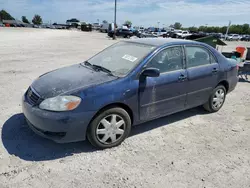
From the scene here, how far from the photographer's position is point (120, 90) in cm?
300

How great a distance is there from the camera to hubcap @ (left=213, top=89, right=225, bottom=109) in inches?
178

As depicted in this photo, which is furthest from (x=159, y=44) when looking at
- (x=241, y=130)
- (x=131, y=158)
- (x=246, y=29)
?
(x=246, y=29)

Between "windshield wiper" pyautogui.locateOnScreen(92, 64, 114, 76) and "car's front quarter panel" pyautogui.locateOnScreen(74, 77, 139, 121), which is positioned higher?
"windshield wiper" pyautogui.locateOnScreen(92, 64, 114, 76)

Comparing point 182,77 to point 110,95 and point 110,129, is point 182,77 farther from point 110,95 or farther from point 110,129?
point 110,129

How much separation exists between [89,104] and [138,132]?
1.29 meters

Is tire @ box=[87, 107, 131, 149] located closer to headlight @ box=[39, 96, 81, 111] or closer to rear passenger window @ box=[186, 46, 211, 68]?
headlight @ box=[39, 96, 81, 111]

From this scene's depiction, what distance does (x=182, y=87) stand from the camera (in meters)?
3.74

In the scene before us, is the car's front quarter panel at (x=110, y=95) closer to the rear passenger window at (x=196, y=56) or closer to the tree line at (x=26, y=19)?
the rear passenger window at (x=196, y=56)

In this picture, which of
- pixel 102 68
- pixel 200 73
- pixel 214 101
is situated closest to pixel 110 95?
pixel 102 68

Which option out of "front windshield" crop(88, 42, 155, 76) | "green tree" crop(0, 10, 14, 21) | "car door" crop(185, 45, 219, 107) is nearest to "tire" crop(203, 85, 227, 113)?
"car door" crop(185, 45, 219, 107)

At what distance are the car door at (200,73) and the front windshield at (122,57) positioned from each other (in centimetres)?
93

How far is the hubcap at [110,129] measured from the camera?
9.87 ft

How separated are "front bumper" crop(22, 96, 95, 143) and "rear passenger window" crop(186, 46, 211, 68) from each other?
2.20 metres

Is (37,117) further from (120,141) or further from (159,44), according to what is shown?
(159,44)
